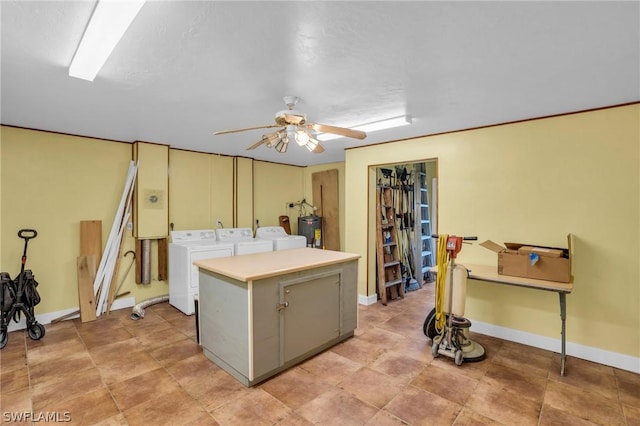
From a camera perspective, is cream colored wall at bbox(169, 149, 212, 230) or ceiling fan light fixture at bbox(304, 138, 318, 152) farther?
cream colored wall at bbox(169, 149, 212, 230)

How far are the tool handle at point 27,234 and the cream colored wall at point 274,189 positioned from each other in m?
3.16

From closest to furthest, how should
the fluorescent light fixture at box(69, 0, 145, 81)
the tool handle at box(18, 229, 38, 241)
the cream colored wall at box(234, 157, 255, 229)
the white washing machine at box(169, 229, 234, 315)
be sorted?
1. the fluorescent light fixture at box(69, 0, 145, 81)
2. the tool handle at box(18, 229, 38, 241)
3. the white washing machine at box(169, 229, 234, 315)
4. the cream colored wall at box(234, 157, 255, 229)

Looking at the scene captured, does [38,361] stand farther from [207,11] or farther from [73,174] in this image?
[207,11]

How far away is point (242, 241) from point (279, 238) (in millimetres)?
745

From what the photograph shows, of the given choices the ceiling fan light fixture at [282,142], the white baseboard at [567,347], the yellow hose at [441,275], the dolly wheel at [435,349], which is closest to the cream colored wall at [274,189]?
the ceiling fan light fixture at [282,142]

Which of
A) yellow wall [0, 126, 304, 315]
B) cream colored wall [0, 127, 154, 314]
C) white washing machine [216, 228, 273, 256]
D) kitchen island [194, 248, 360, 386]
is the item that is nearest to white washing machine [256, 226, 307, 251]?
white washing machine [216, 228, 273, 256]

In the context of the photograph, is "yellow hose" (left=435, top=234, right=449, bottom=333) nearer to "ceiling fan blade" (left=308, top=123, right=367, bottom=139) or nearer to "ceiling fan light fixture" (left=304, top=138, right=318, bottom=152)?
"ceiling fan blade" (left=308, top=123, right=367, bottom=139)

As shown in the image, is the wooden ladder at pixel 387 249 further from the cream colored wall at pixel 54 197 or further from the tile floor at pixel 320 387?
the cream colored wall at pixel 54 197

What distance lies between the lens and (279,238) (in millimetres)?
5508

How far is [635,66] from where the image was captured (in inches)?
79.1

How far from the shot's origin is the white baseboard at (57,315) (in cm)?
364

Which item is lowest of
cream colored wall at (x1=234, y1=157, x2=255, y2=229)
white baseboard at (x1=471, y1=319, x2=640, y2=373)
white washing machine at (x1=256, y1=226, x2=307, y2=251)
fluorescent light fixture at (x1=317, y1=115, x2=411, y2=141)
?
white baseboard at (x1=471, y1=319, x2=640, y2=373)

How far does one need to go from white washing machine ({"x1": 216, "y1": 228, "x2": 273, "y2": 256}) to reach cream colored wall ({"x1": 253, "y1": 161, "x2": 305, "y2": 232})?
1.92ft

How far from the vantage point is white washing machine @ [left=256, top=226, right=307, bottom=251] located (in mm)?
5328
